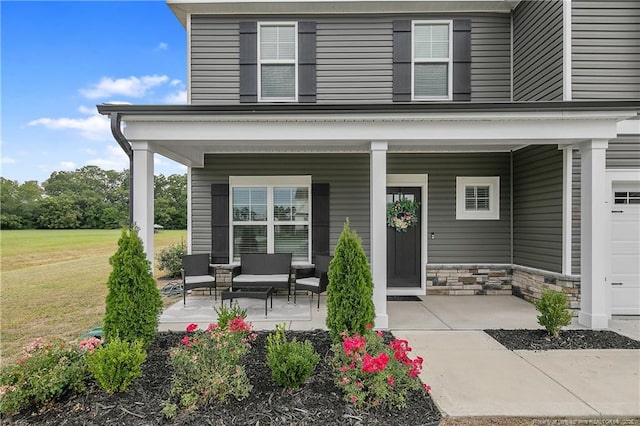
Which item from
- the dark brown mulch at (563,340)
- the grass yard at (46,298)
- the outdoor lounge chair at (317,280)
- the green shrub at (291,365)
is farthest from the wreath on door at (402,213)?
the grass yard at (46,298)

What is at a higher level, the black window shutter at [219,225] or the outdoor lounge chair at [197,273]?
the black window shutter at [219,225]

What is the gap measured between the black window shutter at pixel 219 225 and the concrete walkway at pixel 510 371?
226cm

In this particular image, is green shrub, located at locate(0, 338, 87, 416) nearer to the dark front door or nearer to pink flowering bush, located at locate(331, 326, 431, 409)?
pink flowering bush, located at locate(331, 326, 431, 409)

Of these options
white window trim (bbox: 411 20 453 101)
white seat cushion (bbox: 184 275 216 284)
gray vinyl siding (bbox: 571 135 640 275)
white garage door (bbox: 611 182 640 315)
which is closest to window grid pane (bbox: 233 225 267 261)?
white seat cushion (bbox: 184 275 216 284)

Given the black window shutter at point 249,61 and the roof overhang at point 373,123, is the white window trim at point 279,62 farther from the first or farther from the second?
the roof overhang at point 373,123

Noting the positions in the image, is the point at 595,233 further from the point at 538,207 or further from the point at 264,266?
the point at 264,266

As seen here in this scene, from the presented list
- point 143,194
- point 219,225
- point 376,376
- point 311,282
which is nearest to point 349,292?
point 376,376

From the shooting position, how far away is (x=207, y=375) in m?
2.81

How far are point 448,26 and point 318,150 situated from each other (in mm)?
3818

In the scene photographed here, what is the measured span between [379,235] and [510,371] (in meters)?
2.11

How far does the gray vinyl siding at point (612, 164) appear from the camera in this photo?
5.44 meters

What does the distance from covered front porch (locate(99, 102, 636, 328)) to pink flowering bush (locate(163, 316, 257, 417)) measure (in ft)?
7.17

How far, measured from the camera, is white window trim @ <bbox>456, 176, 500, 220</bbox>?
7.08 meters

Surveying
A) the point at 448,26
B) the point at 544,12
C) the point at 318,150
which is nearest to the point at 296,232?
the point at 318,150
